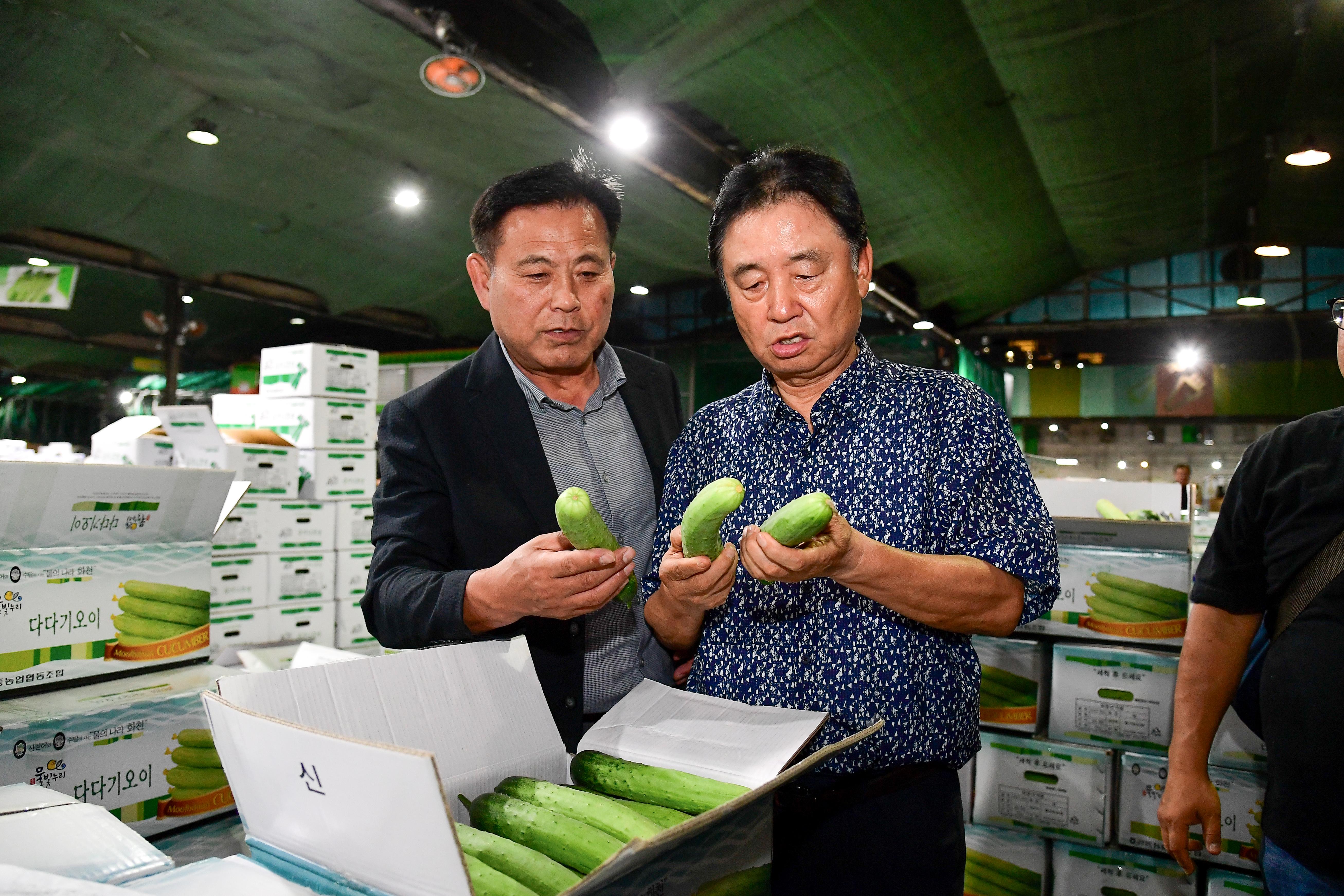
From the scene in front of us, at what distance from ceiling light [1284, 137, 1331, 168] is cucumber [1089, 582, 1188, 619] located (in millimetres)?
6548

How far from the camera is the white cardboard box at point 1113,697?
10.8 feet

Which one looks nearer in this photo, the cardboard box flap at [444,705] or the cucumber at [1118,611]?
the cardboard box flap at [444,705]

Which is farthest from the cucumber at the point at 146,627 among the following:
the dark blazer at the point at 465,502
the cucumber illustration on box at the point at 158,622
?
the dark blazer at the point at 465,502

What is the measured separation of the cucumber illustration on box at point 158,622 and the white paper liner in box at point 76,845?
1.19m

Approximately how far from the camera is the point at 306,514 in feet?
19.0

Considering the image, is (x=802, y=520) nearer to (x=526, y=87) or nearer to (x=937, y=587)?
(x=937, y=587)

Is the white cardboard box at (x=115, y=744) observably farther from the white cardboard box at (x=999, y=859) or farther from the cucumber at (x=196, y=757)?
the white cardboard box at (x=999, y=859)

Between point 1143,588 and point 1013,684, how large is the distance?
2.04 feet

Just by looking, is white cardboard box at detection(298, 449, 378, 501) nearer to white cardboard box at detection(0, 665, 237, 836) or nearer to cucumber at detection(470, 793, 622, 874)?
white cardboard box at detection(0, 665, 237, 836)

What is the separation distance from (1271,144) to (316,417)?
33.2 ft

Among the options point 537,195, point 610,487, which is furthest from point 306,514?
point 537,195

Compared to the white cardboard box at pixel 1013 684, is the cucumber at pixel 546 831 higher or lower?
higher

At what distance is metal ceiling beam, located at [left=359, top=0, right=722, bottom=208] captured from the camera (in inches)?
169

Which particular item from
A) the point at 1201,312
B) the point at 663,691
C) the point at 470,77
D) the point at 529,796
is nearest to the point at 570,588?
the point at 663,691
